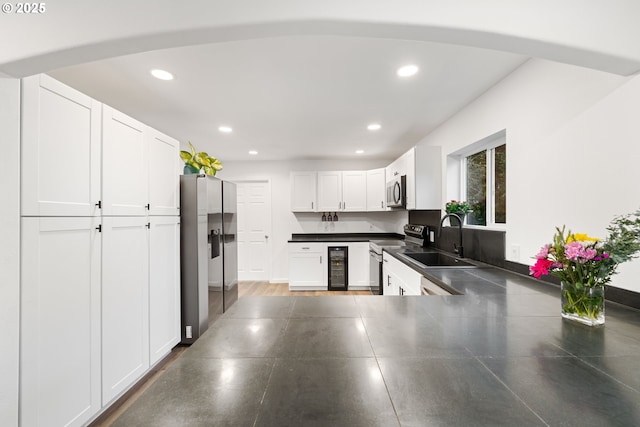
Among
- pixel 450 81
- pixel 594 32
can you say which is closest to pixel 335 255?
pixel 450 81

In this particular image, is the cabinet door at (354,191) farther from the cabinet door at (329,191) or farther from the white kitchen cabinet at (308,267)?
the white kitchen cabinet at (308,267)

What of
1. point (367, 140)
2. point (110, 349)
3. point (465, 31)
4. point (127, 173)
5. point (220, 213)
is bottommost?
point (110, 349)

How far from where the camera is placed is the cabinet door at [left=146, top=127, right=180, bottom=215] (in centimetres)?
218

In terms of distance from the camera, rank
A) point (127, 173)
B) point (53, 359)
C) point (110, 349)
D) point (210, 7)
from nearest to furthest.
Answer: point (210, 7) → point (53, 359) → point (110, 349) → point (127, 173)

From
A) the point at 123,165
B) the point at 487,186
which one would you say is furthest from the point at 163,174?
the point at 487,186

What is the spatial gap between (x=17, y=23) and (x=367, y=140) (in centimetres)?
339

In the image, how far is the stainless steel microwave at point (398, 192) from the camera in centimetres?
364

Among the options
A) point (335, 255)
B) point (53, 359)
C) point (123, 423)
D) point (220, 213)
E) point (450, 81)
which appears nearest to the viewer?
point (123, 423)

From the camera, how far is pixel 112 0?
1.01 metres

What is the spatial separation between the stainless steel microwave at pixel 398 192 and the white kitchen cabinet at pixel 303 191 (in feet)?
4.50

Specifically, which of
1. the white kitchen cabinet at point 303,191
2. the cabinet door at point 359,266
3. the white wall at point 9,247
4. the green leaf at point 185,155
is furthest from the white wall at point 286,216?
the white wall at point 9,247

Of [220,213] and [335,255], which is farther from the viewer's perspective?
[335,255]

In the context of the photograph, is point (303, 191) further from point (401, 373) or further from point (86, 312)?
point (401, 373)

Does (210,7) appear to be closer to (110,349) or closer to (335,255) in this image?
(110,349)
